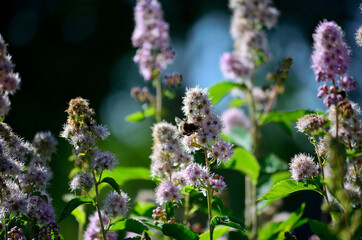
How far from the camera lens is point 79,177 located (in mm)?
2371

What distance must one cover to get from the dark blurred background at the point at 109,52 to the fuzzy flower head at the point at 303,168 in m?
10.00

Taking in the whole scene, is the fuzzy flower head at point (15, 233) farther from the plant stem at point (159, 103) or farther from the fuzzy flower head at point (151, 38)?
the fuzzy flower head at point (151, 38)

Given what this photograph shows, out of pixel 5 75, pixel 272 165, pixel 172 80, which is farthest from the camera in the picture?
pixel 272 165

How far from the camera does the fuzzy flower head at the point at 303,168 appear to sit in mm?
2232

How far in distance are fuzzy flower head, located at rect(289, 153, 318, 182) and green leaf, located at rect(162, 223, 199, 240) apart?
1.88 feet

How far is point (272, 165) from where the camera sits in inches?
151

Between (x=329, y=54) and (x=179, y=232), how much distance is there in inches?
46.2

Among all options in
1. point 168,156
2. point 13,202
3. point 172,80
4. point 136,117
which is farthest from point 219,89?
point 13,202

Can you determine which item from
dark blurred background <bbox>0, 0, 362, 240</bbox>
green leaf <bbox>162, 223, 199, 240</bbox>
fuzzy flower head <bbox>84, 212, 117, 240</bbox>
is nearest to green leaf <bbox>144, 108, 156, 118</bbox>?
fuzzy flower head <bbox>84, 212, 117, 240</bbox>

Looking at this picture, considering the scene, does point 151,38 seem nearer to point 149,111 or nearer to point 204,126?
point 149,111

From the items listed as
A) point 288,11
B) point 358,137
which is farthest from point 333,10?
point 358,137

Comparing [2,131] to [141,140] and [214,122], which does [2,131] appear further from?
[141,140]

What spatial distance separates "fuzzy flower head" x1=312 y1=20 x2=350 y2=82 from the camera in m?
2.28

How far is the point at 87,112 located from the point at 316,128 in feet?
3.84
